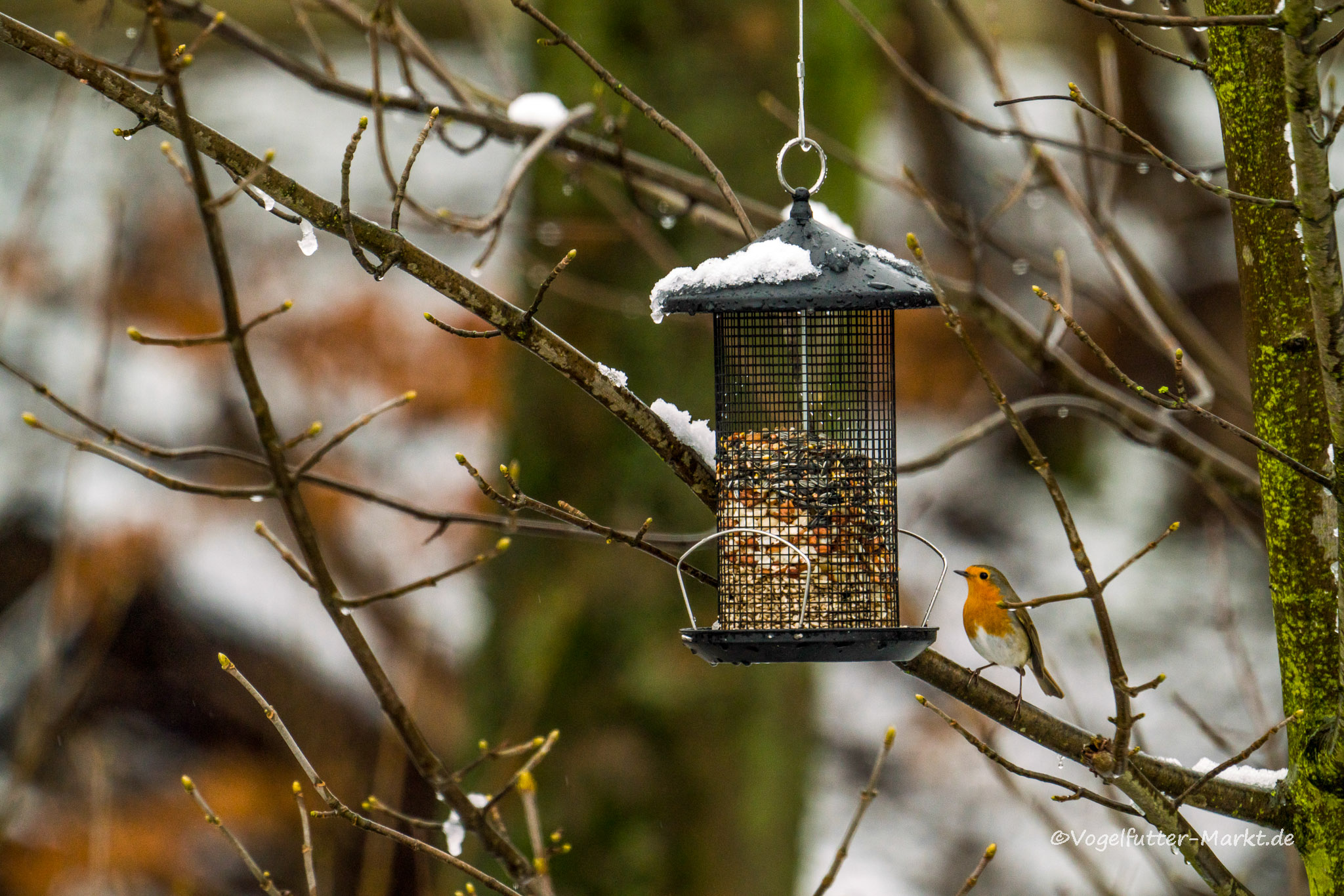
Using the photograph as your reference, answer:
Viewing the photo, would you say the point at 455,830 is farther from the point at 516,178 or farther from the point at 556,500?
the point at 556,500

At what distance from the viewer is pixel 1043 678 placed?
290 cm

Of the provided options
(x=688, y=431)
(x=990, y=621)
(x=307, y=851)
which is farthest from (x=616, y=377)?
(x=990, y=621)

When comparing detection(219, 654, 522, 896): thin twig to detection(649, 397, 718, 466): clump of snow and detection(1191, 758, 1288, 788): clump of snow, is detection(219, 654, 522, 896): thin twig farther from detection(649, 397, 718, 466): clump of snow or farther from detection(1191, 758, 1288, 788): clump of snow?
detection(1191, 758, 1288, 788): clump of snow

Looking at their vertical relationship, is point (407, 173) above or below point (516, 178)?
below

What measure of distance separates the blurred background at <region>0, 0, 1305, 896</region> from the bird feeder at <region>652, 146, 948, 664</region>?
67cm

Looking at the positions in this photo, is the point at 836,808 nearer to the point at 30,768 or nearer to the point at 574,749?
the point at 574,749

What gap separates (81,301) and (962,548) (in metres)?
5.49

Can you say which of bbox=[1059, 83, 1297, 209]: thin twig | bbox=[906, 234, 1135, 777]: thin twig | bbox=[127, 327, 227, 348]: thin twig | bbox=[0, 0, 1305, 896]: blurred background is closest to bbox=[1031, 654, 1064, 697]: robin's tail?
bbox=[0, 0, 1305, 896]: blurred background

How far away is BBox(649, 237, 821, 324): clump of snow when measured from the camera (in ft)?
7.44

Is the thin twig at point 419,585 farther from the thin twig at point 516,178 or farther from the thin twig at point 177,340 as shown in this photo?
the thin twig at point 516,178

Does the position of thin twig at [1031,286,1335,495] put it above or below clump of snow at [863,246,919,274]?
below

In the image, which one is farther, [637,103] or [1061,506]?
[637,103]

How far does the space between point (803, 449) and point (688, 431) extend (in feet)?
0.95

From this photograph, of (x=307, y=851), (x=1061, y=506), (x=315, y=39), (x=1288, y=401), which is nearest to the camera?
(x=1061, y=506)
